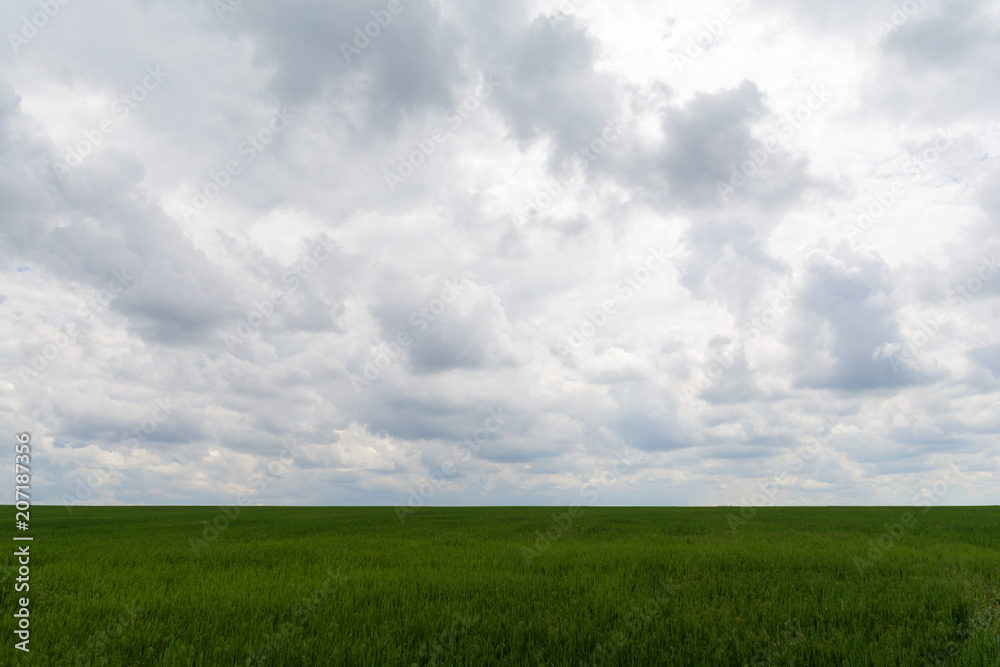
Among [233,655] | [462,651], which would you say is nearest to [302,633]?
[233,655]

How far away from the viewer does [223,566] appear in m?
15.3

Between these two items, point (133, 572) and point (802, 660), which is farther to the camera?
point (133, 572)

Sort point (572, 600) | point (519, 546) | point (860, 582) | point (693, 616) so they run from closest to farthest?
point (693, 616) < point (572, 600) < point (860, 582) < point (519, 546)

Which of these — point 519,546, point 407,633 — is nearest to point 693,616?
point 407,633

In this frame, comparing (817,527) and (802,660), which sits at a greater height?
(802,660)

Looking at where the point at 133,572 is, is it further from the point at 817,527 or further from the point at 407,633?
the point at 817,527

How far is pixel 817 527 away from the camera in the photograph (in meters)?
29.1

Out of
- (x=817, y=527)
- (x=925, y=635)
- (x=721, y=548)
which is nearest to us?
(x=925, y=635)

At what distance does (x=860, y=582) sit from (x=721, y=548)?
6.31m

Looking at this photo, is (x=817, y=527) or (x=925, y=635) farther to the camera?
(x=817, y=527)

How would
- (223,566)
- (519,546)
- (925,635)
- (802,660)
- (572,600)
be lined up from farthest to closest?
1. (519,546)
2. (223,566)
3. (572,600)
4. (925,635)
5. (802,660)

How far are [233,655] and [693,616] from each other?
7304mm

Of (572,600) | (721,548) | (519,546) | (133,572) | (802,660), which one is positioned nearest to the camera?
(802,660)

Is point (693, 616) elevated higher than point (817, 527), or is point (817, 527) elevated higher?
point (693, 616)
